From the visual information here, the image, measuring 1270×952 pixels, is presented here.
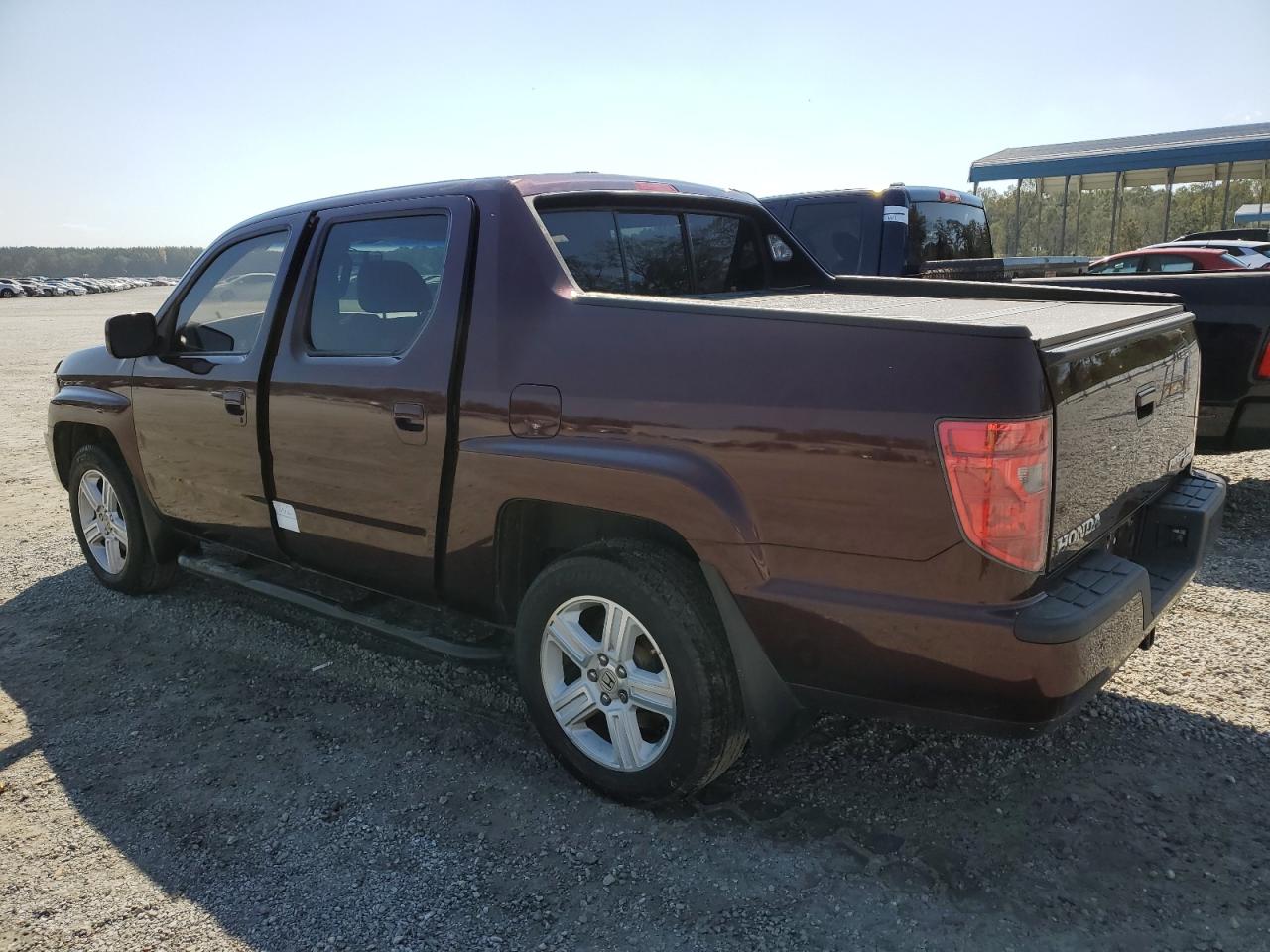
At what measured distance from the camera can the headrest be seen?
3.32 meters

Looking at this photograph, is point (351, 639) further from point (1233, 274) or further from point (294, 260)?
point (1233, 274)

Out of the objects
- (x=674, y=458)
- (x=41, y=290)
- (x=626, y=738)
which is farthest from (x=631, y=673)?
(x=41, y=290)

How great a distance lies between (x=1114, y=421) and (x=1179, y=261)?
46.5 ft

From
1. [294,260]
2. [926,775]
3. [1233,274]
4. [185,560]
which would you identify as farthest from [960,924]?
[1233,274]

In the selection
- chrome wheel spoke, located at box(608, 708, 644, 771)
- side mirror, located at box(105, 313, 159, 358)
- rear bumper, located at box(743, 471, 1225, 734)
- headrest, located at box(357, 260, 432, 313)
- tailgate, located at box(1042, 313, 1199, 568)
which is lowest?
chrome wheel spoke, located at box(608, 708, 644, 771)

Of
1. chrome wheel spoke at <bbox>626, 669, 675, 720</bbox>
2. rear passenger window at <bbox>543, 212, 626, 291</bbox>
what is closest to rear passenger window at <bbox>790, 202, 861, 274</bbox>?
rear passenger window at <bbox>543, 212, 626, 291</bbox>

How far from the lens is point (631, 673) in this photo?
2844 mm

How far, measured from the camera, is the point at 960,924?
7.84 feet

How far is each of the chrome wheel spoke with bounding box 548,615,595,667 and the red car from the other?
1400 centimetres

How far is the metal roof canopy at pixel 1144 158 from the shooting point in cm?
2239

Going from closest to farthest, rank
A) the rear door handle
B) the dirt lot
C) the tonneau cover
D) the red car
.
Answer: the tonneau cover < the dirt lot < the rear door handle < the red car

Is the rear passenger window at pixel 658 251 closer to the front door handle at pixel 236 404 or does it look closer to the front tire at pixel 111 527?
the front door handle at pixel 236 404

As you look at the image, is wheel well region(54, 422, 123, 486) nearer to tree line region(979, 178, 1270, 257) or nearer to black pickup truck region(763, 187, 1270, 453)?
black pickup truck region(763, 187, 1270, 453)

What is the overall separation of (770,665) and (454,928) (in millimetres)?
1081
